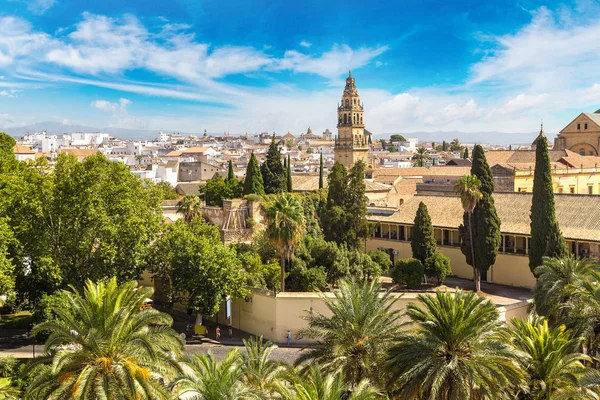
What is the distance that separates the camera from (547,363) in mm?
16516

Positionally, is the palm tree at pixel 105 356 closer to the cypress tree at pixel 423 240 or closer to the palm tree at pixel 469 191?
the palm tree at pixel 469 191

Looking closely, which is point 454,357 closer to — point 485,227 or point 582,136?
point 485,227

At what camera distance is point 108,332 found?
15.0 m

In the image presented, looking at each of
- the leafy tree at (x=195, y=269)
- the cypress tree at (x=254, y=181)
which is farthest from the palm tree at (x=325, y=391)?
the cypress tree at (x=254, y=181)

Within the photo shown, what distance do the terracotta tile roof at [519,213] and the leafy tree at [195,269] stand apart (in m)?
18.2

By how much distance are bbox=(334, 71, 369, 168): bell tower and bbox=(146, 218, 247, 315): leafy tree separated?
218ft

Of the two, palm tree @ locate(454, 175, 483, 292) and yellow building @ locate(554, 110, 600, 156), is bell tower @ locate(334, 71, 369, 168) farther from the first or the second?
palm tree @ locate(454, 175, 483, 292)

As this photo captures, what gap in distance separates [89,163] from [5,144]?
10.4m

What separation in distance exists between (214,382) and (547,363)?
9327 millimetres

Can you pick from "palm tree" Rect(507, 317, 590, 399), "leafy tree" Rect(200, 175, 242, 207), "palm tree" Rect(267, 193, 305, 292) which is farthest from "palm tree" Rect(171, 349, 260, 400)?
"leafy tree" Rect(200, 175, 242, 207)

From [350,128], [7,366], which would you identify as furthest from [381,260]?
[350,128]

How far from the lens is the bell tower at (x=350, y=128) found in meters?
95.0

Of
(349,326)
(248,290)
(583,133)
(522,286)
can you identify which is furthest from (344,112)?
(349,326)

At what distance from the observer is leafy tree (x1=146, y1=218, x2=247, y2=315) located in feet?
91.7
